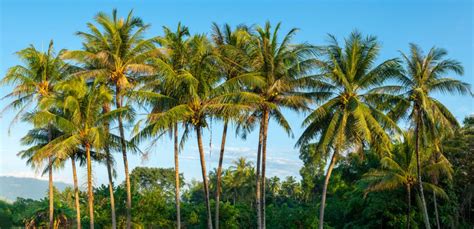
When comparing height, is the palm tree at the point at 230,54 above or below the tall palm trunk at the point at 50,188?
above

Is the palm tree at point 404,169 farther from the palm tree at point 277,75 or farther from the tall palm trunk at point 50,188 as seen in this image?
the tall palm trunk at point 50,188

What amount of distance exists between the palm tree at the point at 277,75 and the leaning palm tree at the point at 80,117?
6.62 m

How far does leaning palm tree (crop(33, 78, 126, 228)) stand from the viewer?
83.3 feet

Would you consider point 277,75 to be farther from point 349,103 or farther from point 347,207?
point 347,207

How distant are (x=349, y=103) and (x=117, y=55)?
11.6 metres

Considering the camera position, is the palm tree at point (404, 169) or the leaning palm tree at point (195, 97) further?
the palm tree at point (404, 169)

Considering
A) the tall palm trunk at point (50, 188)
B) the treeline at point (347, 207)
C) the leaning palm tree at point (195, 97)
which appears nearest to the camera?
the leaning palm tree at point (195, 97)

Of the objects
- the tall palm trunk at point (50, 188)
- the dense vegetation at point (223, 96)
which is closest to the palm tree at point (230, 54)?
the dense vegetation at point (223, 96)

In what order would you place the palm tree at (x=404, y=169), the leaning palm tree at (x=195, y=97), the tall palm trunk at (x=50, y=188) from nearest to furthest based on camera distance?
the leaning palm tree at (x=195, y=97) < the tall palm trunk at (x=50, y=188) < the palm tree at (x=404, y=169)

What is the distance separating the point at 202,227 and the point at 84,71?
1998 centimetres

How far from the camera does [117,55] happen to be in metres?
26.9

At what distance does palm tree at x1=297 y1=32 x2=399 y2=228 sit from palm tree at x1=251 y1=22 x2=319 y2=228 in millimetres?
902

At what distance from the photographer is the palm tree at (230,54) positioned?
25141 mm

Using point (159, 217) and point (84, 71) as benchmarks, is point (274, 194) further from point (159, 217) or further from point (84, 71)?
point (84, 71)
